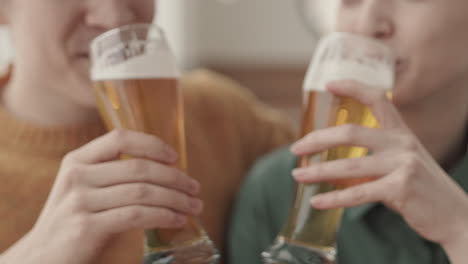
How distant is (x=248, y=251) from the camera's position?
88cm

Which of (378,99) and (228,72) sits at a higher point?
(378,99)

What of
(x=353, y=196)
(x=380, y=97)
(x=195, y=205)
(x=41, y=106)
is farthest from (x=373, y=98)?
(x=41, y=106)

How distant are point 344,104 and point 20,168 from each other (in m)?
0.48

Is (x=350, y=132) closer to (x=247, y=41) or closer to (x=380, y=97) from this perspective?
(x=380, y=97)

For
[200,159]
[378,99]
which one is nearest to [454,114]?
[378,99]

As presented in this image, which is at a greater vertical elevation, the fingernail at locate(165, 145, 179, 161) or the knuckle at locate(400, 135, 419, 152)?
the fingernail at locate(165, 145, 179, 161)

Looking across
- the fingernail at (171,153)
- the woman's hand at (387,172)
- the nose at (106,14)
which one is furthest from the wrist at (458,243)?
the nose at (106,14)

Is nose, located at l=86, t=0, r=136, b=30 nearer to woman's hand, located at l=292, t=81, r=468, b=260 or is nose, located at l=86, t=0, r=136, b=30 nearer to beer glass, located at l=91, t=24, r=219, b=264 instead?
beer glass, located at l=91, t=24, r=219, b=264

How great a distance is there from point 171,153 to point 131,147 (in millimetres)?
45

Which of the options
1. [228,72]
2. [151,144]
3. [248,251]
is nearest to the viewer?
[151,144]

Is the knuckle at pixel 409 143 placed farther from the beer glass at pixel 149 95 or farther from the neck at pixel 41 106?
the neck at pixel 41 106

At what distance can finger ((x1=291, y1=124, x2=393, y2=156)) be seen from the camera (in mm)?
642

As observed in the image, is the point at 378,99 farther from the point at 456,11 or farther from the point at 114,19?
the point at 114,19

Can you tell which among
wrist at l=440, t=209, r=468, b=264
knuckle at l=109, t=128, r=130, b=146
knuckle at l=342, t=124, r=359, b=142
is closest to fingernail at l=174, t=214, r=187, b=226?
knuckle at l=109, t=128, r=130, b=146
